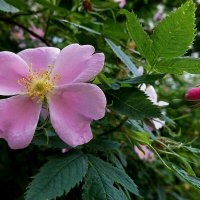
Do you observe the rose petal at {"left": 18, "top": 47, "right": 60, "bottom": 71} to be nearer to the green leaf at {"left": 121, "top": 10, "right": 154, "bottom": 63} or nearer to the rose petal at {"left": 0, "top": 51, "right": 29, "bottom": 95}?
the rose petal at {"left": 0, "top": 51, "right": 29, "bottom": 95}

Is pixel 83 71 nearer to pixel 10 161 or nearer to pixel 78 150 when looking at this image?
pixel 78 150

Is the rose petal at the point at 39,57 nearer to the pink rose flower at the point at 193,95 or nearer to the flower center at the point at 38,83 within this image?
the flower center at the point at 38,83

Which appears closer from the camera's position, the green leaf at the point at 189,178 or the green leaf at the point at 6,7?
the green leaf at the point at 189,178

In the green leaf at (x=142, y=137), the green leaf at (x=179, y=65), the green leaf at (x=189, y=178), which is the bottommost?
the green leaf at (x=189, y=178)

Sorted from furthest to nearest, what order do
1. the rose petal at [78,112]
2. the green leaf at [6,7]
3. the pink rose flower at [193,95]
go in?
1. the green leaf at [6,7]
2. the pink rose flower at [193,95]
3. the rose petal at [78,112]

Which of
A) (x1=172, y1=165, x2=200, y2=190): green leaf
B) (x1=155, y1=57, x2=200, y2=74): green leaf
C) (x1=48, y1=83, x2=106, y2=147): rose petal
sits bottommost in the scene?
(x1=172, y1=165, x2=200, y2=190): green leaf

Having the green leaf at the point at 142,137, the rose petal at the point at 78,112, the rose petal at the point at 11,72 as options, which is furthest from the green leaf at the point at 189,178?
the rose petal at the point at 11,72

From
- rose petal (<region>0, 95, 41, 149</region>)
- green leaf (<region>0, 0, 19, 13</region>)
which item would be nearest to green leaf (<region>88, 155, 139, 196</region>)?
rose petal (<region>0, 95, 41, 149</region>)
